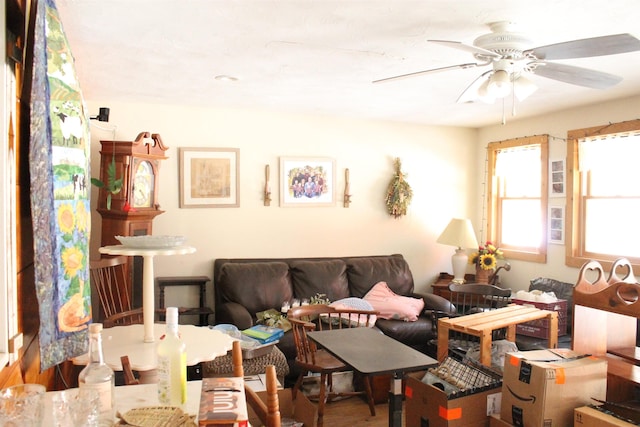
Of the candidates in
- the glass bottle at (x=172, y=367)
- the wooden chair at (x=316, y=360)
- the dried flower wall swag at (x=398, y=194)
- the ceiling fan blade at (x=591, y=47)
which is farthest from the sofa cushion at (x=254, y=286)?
the glass bottle at (x=172, y=367)

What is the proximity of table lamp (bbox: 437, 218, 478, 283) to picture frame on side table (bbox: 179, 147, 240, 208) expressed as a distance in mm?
2175

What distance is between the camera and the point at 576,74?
8.75ft

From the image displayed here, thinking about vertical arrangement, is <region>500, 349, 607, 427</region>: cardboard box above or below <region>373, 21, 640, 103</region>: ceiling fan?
below

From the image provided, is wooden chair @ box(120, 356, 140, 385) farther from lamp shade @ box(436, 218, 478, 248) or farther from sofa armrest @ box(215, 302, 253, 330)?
lamp shade @ box(436, 218, 478, 248)

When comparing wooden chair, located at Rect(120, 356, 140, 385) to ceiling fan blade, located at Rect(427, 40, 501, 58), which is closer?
wooden chair, located at Rect(120, 356, 140, 385)

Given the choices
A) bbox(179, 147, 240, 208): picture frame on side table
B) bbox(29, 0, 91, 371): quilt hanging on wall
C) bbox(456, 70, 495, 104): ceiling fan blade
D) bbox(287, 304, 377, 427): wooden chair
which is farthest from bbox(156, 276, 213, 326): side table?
bbox(456, 70, 495, 104): ceiling fan blade

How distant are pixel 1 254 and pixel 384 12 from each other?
1873 millimetres

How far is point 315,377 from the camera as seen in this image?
3.95 meters

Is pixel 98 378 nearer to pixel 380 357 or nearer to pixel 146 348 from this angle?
pixel 146 348

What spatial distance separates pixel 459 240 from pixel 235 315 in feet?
8.00

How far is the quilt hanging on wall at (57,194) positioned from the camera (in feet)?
5.42

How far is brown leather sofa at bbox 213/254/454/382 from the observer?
4.47m

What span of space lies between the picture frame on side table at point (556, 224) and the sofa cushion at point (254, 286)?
2553mm

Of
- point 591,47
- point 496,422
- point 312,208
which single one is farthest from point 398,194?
point 591,47
